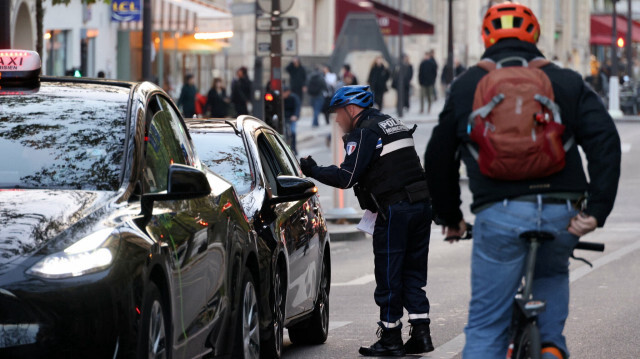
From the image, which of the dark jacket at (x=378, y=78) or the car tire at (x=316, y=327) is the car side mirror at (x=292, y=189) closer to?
the car tire at (x=316, y=327)

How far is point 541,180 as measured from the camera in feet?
17.9

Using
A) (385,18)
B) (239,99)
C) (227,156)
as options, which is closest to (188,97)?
(239,99)

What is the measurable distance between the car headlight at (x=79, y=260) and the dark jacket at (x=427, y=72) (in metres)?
42.8

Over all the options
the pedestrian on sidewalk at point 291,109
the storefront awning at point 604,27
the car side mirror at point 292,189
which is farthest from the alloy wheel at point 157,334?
the storefront awning at point 604,27

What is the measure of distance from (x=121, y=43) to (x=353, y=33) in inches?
458

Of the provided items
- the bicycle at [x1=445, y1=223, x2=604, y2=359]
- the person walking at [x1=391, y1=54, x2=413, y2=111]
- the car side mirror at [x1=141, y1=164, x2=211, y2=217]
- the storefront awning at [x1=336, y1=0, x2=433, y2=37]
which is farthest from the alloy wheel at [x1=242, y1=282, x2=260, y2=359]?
the storefront awning at [x1=336, y1=0, x2=433, y2=37]

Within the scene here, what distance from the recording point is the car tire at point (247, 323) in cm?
744

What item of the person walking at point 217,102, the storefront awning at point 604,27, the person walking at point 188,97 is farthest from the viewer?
the storefront awning at point 604,27

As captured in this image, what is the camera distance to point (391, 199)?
888 centimetres

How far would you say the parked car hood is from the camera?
5227 mm

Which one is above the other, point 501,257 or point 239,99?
point 239,99

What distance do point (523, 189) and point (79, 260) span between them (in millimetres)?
1593

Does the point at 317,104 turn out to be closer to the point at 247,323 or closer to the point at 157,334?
the point at 247,323

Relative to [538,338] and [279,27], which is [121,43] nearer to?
[279,27]
